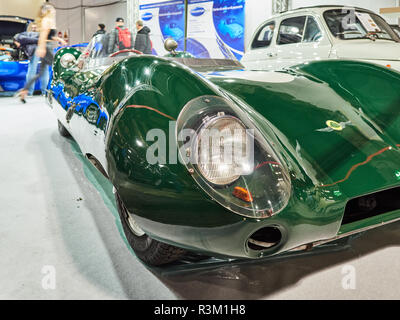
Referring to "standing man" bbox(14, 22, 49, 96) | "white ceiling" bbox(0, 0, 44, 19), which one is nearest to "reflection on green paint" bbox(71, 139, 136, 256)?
"standing man" bbox(14, 22, 49, 96)

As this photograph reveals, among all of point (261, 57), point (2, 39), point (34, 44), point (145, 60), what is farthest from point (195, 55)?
point (2, 39)

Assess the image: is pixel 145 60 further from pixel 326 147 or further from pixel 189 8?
pixel 189 8

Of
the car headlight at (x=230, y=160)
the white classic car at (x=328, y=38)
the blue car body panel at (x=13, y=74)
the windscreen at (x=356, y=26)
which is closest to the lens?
the car headlight at (x=230, y=160)

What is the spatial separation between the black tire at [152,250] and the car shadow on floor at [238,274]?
0.06m

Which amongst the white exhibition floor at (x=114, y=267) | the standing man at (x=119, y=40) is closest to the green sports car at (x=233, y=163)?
the white exhibition floor at (x=114, y=267)

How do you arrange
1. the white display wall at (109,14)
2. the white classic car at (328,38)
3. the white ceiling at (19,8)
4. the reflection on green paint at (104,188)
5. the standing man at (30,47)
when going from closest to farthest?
the reflection on green paint at (104,188)
the white classic car at (328,38)
the standing man at (30,47)
the white display wall at (109,14)
the white ceiling at (19,8)

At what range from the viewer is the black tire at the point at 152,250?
1.26 m

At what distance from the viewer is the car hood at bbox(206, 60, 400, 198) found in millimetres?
1224

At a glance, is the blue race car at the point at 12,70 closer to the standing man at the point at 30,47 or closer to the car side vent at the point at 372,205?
the standing man at the point at 30,47

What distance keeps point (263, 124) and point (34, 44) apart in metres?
6.74

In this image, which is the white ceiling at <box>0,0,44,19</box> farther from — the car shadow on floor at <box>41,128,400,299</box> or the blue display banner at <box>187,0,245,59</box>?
the car shadow on floor at <box>41,128,400,299</box>

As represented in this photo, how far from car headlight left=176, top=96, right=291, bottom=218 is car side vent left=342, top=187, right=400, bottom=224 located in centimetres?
33

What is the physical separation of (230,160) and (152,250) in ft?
Result: 1.57

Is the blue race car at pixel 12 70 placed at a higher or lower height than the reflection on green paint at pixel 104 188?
higher
